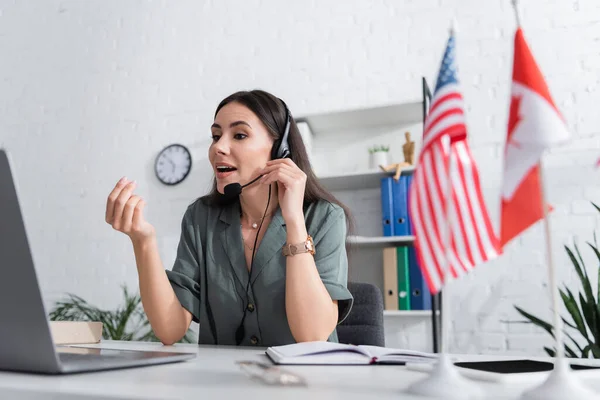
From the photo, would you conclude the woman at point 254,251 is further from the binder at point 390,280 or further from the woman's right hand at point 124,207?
the binder at point 390,280

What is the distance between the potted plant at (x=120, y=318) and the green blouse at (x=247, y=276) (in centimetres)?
138

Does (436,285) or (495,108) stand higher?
(495,108)

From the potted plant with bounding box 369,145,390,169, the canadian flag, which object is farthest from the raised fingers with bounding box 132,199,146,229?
the potted plant with bounding box 369,145,390,169

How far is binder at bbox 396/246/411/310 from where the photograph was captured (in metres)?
2.52

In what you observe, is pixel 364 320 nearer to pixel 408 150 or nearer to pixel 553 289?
pixel 553 289

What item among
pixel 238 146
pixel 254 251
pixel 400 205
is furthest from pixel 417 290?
pixel 238 146

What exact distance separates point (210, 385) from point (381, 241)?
2.05 m

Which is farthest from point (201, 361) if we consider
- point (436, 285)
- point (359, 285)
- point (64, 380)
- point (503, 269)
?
point (503, 269)

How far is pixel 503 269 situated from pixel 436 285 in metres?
2.18

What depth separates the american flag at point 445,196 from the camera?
628mm

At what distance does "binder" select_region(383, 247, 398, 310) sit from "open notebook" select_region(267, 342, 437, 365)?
66.4 inches

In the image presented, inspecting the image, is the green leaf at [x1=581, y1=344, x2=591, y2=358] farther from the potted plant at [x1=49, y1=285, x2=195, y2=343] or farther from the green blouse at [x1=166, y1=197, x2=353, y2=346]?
the potted plant at [x1=49, y1=285, x2=195, y2=343]

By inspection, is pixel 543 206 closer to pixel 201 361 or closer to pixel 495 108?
pixel 201 361

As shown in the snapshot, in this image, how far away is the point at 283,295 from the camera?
4.77ft
